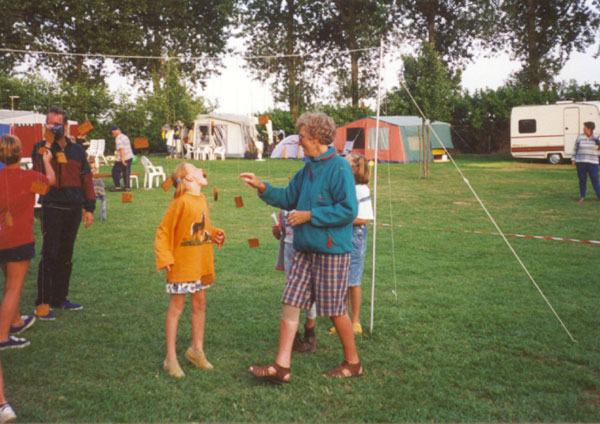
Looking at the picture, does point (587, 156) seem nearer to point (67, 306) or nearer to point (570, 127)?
point (67, 306)

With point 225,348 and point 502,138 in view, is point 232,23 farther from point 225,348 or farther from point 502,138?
point 225,348

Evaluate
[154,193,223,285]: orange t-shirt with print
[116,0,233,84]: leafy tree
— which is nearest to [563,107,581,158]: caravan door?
[116,0,233,84]: leafy tree

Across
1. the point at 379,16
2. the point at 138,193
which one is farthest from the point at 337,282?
the point at 379,16

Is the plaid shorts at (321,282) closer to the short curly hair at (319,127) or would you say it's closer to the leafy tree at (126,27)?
the short curly hair at (319,127)

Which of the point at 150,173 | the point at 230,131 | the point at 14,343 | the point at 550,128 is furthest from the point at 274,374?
the point at 230,131

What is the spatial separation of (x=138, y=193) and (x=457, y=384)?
13.1m

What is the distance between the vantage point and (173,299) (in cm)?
360

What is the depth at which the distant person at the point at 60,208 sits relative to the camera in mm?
4742

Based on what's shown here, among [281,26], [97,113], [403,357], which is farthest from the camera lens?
[281,26]

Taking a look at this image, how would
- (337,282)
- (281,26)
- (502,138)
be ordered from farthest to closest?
1. (281,26)
2. (502,138)
3. (337,282)

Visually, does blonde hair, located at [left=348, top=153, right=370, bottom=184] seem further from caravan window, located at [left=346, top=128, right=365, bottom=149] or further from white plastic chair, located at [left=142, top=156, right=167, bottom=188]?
caravan window, located at [left=346, top=128, right=365, bottom=149]

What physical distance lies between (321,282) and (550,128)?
24879 mm

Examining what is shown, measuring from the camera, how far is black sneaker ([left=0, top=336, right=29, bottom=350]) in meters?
4.01

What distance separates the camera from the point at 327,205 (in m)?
3.38
